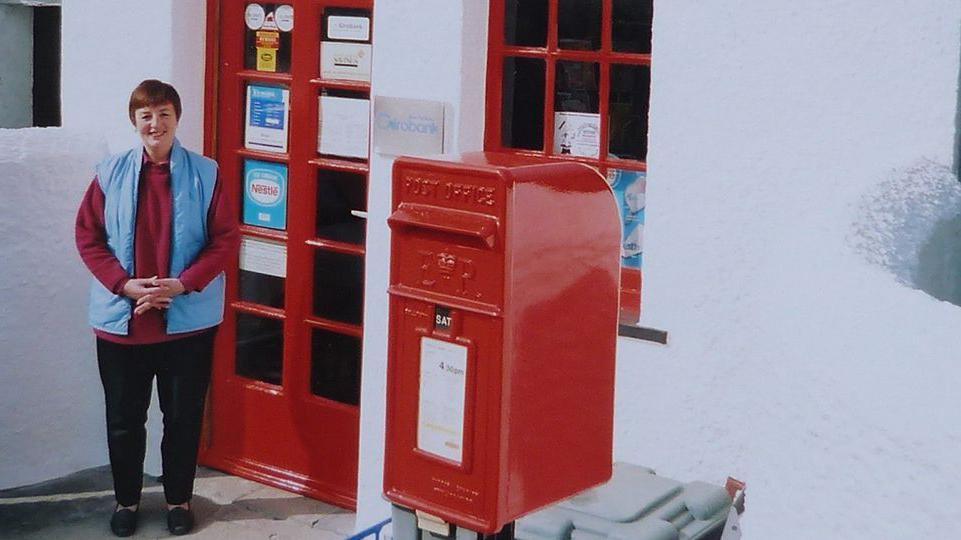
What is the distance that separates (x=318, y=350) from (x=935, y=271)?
3.00 meters

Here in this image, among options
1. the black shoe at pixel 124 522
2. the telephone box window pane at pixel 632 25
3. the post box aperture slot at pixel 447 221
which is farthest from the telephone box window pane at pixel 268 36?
the post box aperture slot at pixel 447 221

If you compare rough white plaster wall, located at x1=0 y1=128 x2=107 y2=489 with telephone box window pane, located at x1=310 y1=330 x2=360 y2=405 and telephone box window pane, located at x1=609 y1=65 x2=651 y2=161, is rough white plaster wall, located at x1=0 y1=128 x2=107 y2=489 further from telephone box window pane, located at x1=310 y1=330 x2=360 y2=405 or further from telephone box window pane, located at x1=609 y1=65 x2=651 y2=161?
telephone box window pane, located at x1=609 y1=65 x2=651 y2=161

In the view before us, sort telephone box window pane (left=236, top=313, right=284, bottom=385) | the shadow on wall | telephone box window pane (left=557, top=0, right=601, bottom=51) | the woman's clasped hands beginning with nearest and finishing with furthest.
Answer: the shadow on wall
telephone box window pane (left=557, top=0, right=601, bottom=51)
the woman's clasped hands
telephone box window pane (left=236, top=313, right=284, bottom=385)

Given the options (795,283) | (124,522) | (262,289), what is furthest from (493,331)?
(262,289)

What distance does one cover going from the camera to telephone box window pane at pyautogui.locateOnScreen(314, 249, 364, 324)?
602 cm

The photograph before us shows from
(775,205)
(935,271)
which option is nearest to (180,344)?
(775,205)

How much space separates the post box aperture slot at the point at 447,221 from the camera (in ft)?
10.1

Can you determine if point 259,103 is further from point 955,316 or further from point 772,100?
point 955,316

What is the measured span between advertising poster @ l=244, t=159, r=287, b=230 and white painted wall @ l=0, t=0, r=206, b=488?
0.95 feet

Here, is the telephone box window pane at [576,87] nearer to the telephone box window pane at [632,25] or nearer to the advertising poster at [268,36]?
the telephone box window pane at [632,25]

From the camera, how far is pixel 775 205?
4.36 m

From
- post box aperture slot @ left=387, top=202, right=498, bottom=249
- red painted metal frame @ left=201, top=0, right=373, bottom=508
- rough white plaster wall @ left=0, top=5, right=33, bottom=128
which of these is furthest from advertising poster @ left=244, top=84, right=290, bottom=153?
rough white plaster wall @ left=0, top=5, right=33, bottom=128

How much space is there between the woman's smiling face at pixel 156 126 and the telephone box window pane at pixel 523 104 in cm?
132

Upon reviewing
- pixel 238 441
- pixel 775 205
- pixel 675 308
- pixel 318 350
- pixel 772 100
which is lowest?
pixel 238 441
